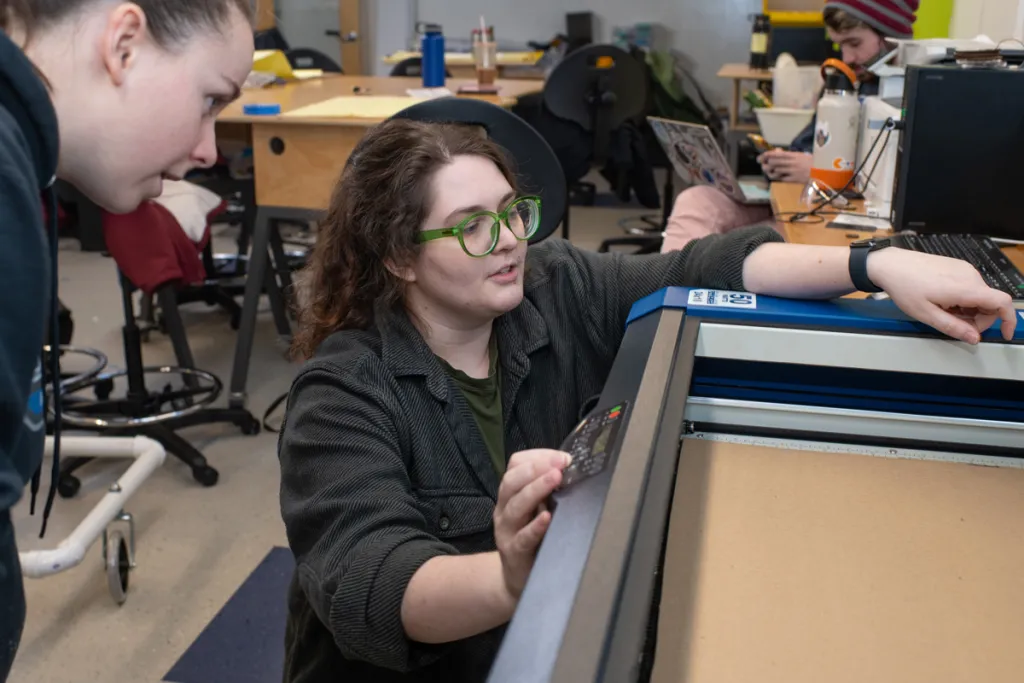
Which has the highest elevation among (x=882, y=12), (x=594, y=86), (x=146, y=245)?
(x=882, y=12)

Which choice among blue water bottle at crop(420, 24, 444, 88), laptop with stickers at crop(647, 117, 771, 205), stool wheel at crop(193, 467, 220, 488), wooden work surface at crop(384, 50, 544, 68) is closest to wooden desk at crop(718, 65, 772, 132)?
wooden work surface at crop(384, 50, 544, 68)

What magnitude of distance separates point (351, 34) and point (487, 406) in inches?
237

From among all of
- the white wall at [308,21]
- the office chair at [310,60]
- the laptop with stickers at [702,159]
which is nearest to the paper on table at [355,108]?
the laptop with stickers at [702,159]

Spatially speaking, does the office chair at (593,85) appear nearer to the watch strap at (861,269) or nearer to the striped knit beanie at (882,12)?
the striped knit beanie at (882,12)

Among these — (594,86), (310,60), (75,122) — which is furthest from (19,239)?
(310,60)

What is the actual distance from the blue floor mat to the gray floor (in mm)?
32

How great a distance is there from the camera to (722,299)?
1.01m

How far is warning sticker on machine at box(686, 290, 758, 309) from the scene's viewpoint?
99 centimetres

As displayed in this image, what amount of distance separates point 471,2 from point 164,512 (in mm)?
5164

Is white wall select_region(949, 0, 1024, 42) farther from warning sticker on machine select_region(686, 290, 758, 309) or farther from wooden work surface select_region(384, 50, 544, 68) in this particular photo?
wooden work surface select_region(384, 50, 544, 68)

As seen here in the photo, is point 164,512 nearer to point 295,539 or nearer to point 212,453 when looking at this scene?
point 212,453

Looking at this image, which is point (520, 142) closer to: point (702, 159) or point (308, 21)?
point (702, 159)

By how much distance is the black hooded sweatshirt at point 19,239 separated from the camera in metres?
0.65

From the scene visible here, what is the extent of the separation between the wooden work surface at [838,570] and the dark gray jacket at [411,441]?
250 millimetres
